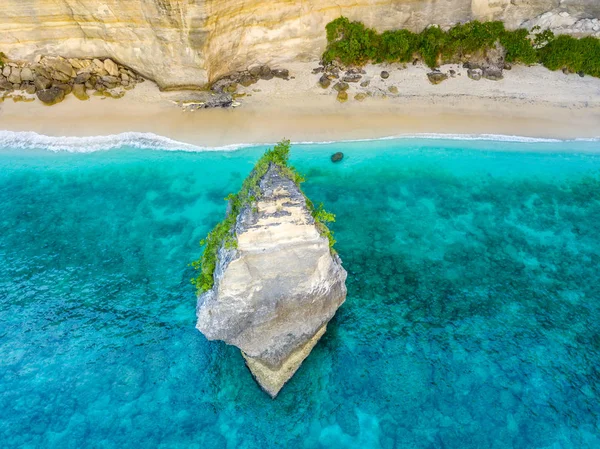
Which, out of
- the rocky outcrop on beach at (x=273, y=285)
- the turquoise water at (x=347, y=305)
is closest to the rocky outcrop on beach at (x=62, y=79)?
the turquoise water at (x=347, y=305)

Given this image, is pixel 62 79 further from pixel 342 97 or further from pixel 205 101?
pixel 342 97

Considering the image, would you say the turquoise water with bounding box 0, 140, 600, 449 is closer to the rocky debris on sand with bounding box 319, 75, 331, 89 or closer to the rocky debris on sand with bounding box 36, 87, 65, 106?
the rocky debris on sand with bounding box 36, 87, 65, 106

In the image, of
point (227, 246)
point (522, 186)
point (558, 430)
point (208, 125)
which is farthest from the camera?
point (208, 125)

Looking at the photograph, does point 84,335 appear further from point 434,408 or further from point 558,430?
point 558,430

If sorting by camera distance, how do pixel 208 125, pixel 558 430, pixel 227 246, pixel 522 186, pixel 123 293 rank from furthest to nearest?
pixel 208 125 < pixel 522 186 < pixel 123 293 < pixel 558 430 < pixel 227 246

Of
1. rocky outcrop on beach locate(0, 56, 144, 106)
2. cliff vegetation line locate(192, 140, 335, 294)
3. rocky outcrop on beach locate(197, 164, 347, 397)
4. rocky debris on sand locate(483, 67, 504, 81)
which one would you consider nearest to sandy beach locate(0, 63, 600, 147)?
rocky debris on sand locate(483, 67, 504, 81)

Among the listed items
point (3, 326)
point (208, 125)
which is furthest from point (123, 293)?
point (208, 125)

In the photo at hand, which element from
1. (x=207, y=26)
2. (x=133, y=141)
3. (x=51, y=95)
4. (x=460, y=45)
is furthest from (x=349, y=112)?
(x=51, y=95)
